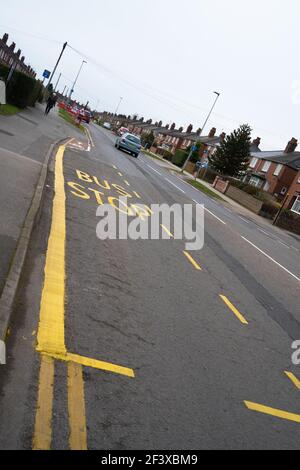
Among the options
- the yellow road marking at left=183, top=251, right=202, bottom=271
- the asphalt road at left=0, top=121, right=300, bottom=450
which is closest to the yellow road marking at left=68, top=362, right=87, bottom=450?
the asphalt road at left=0, top=121, right=300, bottom=450

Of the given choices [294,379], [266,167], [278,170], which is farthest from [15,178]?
[266,167]

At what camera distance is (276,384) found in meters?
5.38

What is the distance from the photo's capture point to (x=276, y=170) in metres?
64.1

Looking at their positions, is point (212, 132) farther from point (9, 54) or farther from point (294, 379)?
point (294, 379)

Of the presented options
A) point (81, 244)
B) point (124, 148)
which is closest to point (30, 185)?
point (81, 244)

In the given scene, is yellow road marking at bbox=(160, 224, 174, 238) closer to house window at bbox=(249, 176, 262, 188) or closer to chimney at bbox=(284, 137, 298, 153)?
house window at bbox=(249, 176, 262, 188)

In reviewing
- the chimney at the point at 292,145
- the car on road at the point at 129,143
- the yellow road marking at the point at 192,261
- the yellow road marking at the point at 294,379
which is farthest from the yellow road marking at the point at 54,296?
the chimney at the point at 292,145

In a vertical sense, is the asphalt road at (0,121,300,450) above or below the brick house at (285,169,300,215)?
below

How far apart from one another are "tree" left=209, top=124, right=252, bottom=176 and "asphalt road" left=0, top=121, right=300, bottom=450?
176ft

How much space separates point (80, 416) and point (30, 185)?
7169 millimetres

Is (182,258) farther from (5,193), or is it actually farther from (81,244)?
(5,193)

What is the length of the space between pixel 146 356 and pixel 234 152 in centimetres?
5871

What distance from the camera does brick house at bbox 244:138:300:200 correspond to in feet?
207

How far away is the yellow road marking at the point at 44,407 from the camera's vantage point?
10.3 feet
